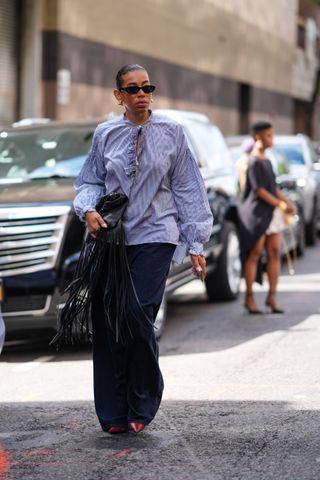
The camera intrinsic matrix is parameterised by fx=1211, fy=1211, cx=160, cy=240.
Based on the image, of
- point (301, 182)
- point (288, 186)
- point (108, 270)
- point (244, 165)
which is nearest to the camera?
point (108, 270)

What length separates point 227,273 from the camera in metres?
12.5

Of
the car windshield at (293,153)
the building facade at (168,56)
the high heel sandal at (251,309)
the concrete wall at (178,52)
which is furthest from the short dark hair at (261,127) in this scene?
the concrete wall at (178,52)

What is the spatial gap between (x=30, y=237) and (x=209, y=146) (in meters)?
3.69

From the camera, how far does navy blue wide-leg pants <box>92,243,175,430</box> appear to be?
249 inches

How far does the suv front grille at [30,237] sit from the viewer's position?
360 inches

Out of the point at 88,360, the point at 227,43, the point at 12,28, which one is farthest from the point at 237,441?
the point at 227,43

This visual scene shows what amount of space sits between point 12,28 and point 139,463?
51.9 feet

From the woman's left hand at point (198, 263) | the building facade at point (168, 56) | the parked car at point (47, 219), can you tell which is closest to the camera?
the woman's left hand at point (198, 263)

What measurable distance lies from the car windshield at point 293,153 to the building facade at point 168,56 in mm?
4294

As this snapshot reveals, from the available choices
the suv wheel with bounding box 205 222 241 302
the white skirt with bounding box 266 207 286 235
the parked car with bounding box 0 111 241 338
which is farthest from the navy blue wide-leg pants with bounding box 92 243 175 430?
the suv wheel with bounding box 205 222 241 302

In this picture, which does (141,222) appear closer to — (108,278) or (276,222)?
(108,278)

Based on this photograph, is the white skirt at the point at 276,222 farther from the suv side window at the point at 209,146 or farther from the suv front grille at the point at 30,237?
the suv front grille at the point at 30,237

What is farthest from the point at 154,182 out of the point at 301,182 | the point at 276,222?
the point at 301,182

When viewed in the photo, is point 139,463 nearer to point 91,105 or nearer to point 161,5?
point 91,105
